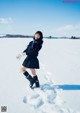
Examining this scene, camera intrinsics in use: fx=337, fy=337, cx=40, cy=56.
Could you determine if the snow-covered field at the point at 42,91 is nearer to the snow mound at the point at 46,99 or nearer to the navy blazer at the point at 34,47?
the snow mound at the point at 46,99

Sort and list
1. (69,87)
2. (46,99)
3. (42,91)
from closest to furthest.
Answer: (46,99) < (42,91) < (69,87)

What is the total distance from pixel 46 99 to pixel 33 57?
0.53m

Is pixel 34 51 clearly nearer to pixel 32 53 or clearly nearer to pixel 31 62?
pixel 32 53

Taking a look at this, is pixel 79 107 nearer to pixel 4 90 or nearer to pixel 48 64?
pixel 4 90

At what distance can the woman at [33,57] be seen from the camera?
3.83 meters

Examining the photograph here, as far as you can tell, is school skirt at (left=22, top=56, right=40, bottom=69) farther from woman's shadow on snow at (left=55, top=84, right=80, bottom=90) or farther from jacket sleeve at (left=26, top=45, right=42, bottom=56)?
woman's shadow on snow at (left=55, top=84, right=80, bottom=90)

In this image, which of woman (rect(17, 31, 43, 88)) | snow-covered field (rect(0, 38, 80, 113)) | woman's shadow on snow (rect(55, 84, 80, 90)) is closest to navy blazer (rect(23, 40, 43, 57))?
woman (rect(17, 31, 43, 88))

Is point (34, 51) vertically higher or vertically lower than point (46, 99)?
higher

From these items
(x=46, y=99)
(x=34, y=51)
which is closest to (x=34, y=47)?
(x=34, y=51)

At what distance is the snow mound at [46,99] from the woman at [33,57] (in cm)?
14

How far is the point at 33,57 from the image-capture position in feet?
12.8

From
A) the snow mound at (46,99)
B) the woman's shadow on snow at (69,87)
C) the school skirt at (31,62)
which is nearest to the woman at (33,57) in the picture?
the school skirt at (31,62)

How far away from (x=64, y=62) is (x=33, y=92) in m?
1.58

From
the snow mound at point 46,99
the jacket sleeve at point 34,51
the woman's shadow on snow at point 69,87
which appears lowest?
the snow mound at point 46,99
